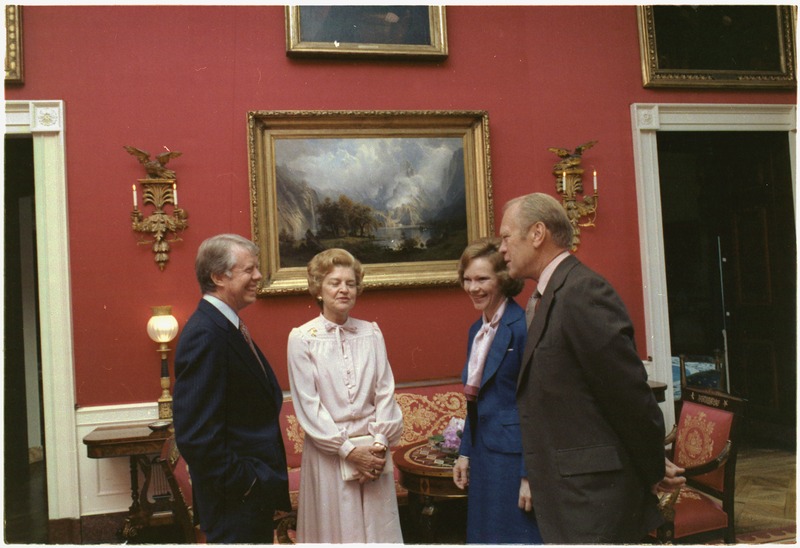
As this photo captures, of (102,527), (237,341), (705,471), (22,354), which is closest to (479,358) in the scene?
(237,341)

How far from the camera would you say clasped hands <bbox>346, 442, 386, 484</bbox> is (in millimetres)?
2584

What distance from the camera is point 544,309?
6.82 feet

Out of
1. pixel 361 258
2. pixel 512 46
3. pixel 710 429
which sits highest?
pixel 512 46

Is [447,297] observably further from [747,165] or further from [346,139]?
[747,165]

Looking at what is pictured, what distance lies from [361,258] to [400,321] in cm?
58

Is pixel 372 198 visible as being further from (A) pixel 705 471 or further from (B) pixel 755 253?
(B) pixel 755 253

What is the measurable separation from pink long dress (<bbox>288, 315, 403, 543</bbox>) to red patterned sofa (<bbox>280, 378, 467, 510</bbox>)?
194cm

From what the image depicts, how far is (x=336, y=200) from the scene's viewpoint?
491cm

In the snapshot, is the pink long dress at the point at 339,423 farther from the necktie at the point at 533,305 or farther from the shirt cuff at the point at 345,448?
the necktie at the point at 533,305

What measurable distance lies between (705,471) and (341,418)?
196 cm

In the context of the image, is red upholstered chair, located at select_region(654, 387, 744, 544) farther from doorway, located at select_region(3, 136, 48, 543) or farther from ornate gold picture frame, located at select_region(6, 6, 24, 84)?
ornate gold picture frame, located at select_region(6, 6, 24, 84)

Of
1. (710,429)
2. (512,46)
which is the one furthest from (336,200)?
(710,429)

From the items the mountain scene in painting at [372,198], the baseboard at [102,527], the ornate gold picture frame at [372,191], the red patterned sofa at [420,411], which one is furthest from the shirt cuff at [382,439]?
the baseboard at [102,527]

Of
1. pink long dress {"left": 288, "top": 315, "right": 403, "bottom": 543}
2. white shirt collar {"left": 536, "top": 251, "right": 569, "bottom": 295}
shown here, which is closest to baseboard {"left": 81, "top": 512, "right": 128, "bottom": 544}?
pink long dress {"left": 288, "top": 315, "right": 403, "bottom": 543}
